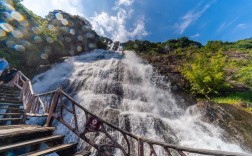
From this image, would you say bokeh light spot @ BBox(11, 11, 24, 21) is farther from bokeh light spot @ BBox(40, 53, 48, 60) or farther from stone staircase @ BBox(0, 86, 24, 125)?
stone staircase @ BBox(0, 86, 24, 125)

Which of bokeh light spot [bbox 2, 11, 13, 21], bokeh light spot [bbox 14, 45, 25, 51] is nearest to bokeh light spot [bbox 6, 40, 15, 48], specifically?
bokeh light spot [bbox 14, 45, 25, 51]

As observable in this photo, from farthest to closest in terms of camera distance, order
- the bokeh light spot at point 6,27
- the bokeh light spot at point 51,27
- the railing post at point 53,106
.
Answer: the bokeh light spot at point 51,27
the bokeh light spot at point 6,27
the railing post at point 53,106

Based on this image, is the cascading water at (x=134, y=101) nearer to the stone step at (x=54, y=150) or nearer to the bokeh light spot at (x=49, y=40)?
the stone step at (x=54, y=150)

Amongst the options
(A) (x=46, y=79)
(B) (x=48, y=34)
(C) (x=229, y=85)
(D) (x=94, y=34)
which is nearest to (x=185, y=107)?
(C) (x=229, y=85)

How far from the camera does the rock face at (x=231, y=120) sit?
327 inches

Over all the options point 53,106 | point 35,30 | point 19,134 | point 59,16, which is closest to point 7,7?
point 35,30

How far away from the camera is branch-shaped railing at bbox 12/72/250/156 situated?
360 cm

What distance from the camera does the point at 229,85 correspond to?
1360 centimetres

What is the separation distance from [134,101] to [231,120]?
559 cm

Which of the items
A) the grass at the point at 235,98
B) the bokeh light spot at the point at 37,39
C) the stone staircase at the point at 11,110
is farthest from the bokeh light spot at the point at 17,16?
the grass at the point at 235,98

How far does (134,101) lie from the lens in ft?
37.7

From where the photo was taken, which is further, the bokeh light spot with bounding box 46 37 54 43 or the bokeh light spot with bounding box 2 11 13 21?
the bokeh light spot with bounding box 46 37 54 43

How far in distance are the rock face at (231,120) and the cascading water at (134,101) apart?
43 cm

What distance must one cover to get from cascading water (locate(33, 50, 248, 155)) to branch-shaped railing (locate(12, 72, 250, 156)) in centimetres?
64
